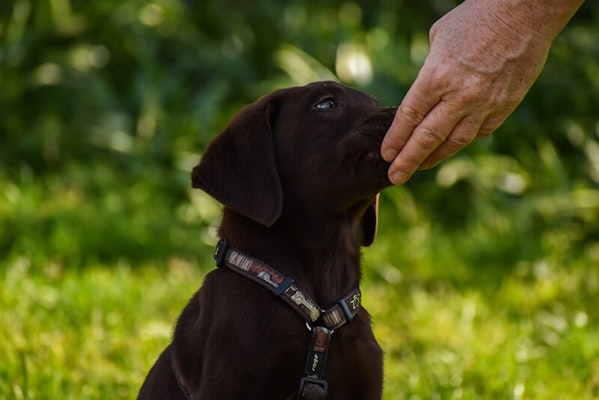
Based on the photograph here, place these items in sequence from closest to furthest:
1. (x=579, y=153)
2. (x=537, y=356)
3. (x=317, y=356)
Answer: (x=317, y=356)
(x=537, y=356)
(x=579, y=153)

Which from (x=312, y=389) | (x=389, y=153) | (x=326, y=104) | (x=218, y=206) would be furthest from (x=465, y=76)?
(x=218, y=206)

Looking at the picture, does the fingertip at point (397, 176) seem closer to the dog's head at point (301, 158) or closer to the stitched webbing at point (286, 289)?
the dog's head at point (301, 158)

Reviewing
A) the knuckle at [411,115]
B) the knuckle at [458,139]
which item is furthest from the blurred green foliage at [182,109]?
the knuckle at [411,115]

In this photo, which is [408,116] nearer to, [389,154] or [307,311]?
[389,154]

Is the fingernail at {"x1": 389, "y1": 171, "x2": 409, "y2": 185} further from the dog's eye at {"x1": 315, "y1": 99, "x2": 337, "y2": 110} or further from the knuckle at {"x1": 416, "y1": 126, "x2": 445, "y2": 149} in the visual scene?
the dog's eye at {"x1": 315, "y1": 99, "x2": 337, "y2": 110}

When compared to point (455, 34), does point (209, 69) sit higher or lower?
lower

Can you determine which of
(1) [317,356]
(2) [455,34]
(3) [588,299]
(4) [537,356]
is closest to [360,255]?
(1) [317,356]

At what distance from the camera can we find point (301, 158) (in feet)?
10.5

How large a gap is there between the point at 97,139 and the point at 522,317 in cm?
327

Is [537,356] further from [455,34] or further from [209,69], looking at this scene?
[209,69]

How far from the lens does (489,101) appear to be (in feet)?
10.1

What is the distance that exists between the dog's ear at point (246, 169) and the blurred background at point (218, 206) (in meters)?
1.31

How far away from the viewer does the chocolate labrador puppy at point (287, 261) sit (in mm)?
2914

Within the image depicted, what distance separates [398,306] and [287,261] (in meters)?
2.31
